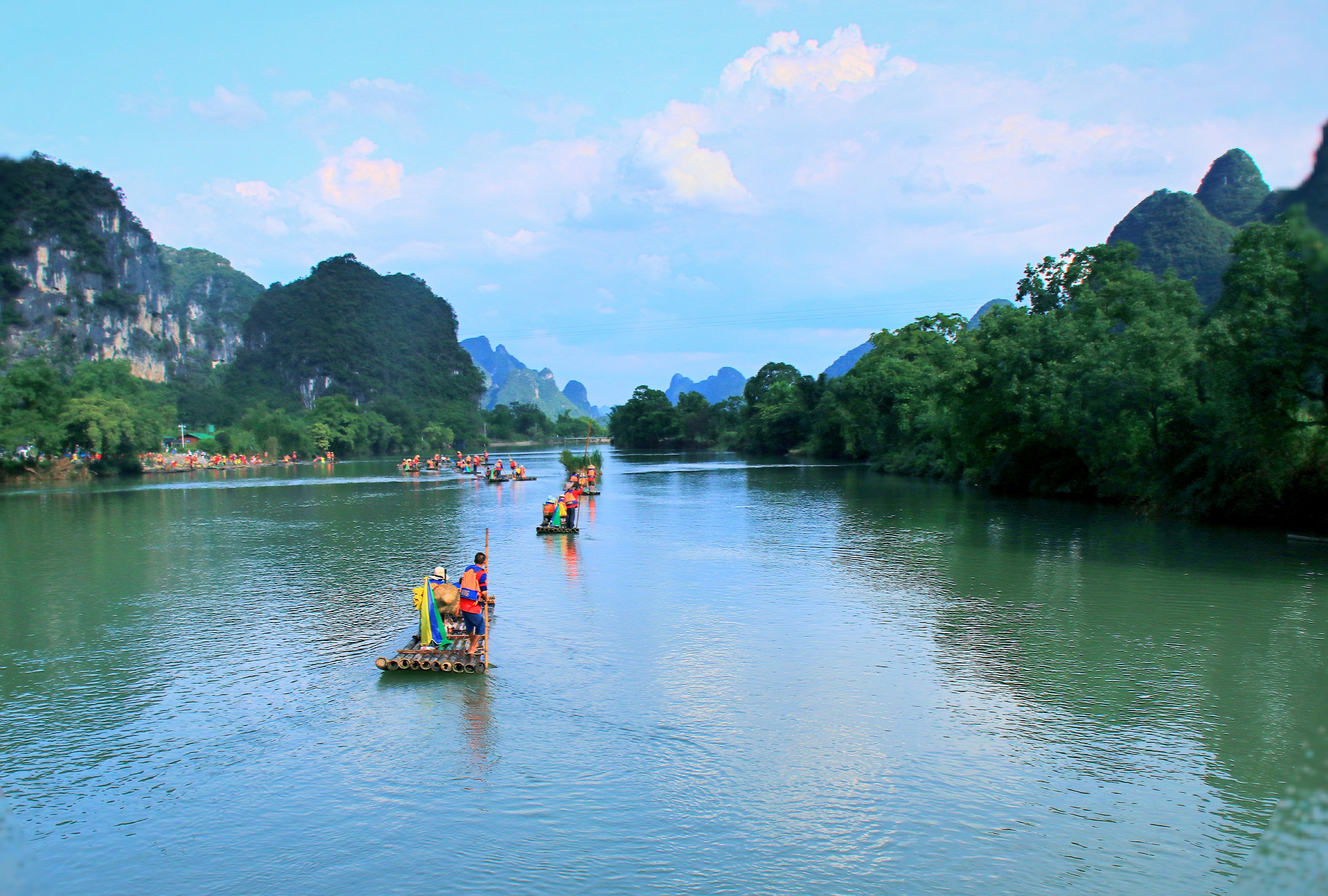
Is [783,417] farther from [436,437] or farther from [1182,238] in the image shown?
[436,437]

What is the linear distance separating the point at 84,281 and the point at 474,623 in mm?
138442

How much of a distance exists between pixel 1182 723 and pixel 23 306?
232 ft

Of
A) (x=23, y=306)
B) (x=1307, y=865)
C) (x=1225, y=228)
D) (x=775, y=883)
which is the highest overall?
(x=1225, y=228)

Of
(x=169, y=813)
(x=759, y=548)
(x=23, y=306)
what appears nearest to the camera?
(x=169, y=813)

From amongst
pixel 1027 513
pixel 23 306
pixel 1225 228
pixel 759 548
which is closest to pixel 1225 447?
pixel 1027 513

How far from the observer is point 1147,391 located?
2902cm

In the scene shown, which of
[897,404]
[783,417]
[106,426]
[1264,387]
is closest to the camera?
[1264,387]

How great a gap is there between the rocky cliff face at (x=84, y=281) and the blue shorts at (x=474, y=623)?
7.15 m

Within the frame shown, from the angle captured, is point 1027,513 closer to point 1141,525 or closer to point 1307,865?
point 1141,525

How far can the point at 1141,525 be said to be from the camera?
2819 centimetres

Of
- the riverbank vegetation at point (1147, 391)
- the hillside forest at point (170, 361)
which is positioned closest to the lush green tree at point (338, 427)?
the hillside forest at point (170, 361)

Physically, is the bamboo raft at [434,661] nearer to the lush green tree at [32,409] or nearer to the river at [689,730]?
the river at [689,730]

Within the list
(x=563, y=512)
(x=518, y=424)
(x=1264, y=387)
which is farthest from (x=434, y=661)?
(x=518, y=424)

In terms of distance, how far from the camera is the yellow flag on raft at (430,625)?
12.3 metres
